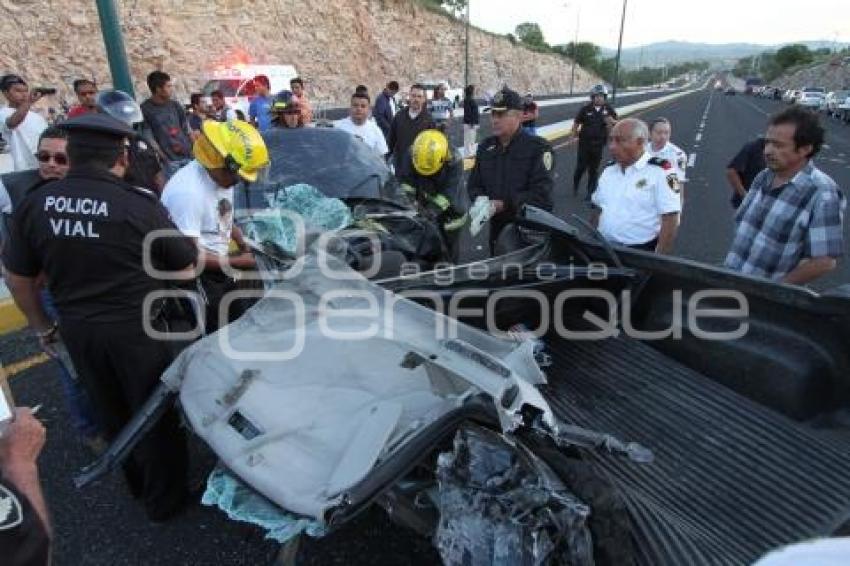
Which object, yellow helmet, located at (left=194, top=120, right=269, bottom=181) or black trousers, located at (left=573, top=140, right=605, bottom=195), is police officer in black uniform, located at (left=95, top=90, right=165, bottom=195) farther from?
black trousers, located at (left=573, top=140, right=605, bottom=195)

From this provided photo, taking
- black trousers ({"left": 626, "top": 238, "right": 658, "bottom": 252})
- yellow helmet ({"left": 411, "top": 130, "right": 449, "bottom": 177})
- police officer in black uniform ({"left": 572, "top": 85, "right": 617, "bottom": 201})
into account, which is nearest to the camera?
black trousers ({"left": 626, "top": 238, "right": 658, "bottom": 252})

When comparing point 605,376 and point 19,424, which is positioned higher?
point 19,424

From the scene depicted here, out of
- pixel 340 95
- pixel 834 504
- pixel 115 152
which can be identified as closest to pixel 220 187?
pixel 115 152

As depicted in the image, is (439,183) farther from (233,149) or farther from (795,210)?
(795,210)

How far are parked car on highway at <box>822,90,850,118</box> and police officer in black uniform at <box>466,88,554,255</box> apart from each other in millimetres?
40376

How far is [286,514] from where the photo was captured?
1.82 metres

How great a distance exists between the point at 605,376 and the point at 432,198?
223cm

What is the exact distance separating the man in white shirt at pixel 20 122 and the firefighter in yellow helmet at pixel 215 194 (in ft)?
14.6

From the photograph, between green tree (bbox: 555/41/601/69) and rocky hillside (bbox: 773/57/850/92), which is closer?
rocky hillside (bbox: 773/57/850/92)

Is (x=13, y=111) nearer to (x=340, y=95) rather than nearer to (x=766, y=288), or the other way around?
(x=766, y=288)

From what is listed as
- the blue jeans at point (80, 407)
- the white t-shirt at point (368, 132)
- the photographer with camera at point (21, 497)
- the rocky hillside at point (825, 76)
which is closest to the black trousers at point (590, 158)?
the white t-shirt at point (368, 132)

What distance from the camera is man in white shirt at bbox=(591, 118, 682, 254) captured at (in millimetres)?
4016

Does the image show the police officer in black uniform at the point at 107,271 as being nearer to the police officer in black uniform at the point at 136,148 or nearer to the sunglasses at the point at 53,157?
the sunglasses at the point at 53,157

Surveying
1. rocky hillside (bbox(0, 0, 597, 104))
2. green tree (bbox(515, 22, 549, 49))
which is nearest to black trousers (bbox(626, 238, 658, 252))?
rocky hillside (bbox(0, 0, 597, 104))
